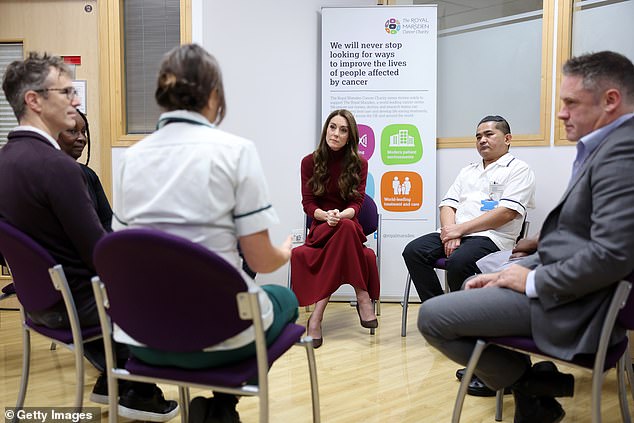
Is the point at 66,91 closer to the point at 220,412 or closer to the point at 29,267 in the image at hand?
the point at 29,267

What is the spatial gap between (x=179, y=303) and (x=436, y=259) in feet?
8.03

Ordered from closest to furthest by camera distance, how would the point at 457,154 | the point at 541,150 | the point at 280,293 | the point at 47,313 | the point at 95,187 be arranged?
1. the point at 280,293
2. the point at 47,313
3. the point at 95,187
4. the point at 541,150
5. the point at 457,154

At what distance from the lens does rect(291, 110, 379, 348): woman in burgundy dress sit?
3.60 m

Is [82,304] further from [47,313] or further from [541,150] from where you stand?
[541,150]

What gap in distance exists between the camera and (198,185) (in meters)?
1.43

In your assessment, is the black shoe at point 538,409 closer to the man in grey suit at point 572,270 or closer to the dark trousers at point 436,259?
the man in grey suit at point 572,270

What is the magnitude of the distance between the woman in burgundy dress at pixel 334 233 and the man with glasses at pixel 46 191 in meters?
1.80

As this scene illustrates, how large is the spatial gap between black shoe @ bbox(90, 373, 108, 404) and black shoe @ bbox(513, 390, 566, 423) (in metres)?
1.58

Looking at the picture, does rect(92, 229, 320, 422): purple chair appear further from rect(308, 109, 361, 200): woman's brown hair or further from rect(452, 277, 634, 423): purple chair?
rect(308, 109, 361, 200): woman's brown hair

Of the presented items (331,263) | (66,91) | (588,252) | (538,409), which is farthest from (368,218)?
(588,252)

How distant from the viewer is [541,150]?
13.6 feet

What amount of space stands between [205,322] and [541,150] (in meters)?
3.42

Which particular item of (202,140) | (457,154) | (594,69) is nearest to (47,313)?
(202,140)

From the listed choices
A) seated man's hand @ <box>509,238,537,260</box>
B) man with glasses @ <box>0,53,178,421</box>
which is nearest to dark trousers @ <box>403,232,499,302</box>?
seated man's hand @ <box>509,238,537,260</box>
